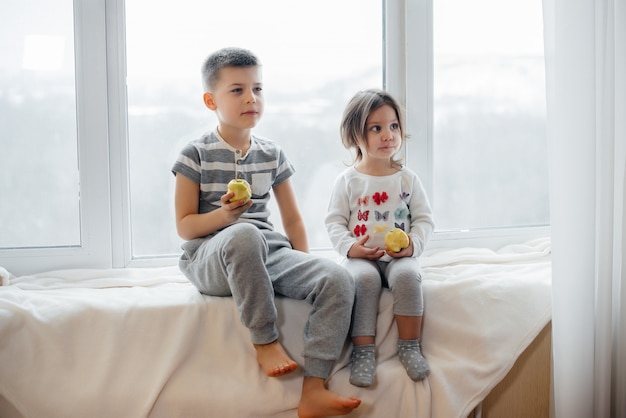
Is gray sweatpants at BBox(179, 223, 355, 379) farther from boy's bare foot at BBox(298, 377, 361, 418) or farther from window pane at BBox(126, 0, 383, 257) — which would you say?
window pane at BBox(126, 0, 383, 257)

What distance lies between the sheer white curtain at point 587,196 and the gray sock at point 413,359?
0.31 m

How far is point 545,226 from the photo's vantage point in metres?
2.06

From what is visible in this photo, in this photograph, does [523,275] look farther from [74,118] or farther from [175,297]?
[74,118]

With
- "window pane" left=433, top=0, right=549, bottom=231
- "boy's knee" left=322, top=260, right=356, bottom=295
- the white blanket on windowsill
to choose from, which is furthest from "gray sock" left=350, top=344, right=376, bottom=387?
"window pane" left=433, top=0, right=549, bottom=231

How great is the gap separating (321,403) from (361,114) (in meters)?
0.80

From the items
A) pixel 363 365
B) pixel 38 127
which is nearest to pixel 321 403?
pixel 363 365

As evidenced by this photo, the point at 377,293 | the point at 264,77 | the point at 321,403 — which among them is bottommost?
the point at 321,403

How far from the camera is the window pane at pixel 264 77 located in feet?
5.71

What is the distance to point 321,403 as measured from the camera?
4.04 feet

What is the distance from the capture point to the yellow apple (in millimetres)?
1473

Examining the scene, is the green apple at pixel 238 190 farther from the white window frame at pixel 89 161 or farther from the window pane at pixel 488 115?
the window pane at pixel 488 115

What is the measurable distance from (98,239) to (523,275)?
1.22m

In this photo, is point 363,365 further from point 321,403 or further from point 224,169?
point 224,169

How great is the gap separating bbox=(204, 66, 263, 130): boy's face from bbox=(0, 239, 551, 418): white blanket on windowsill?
468 mm
